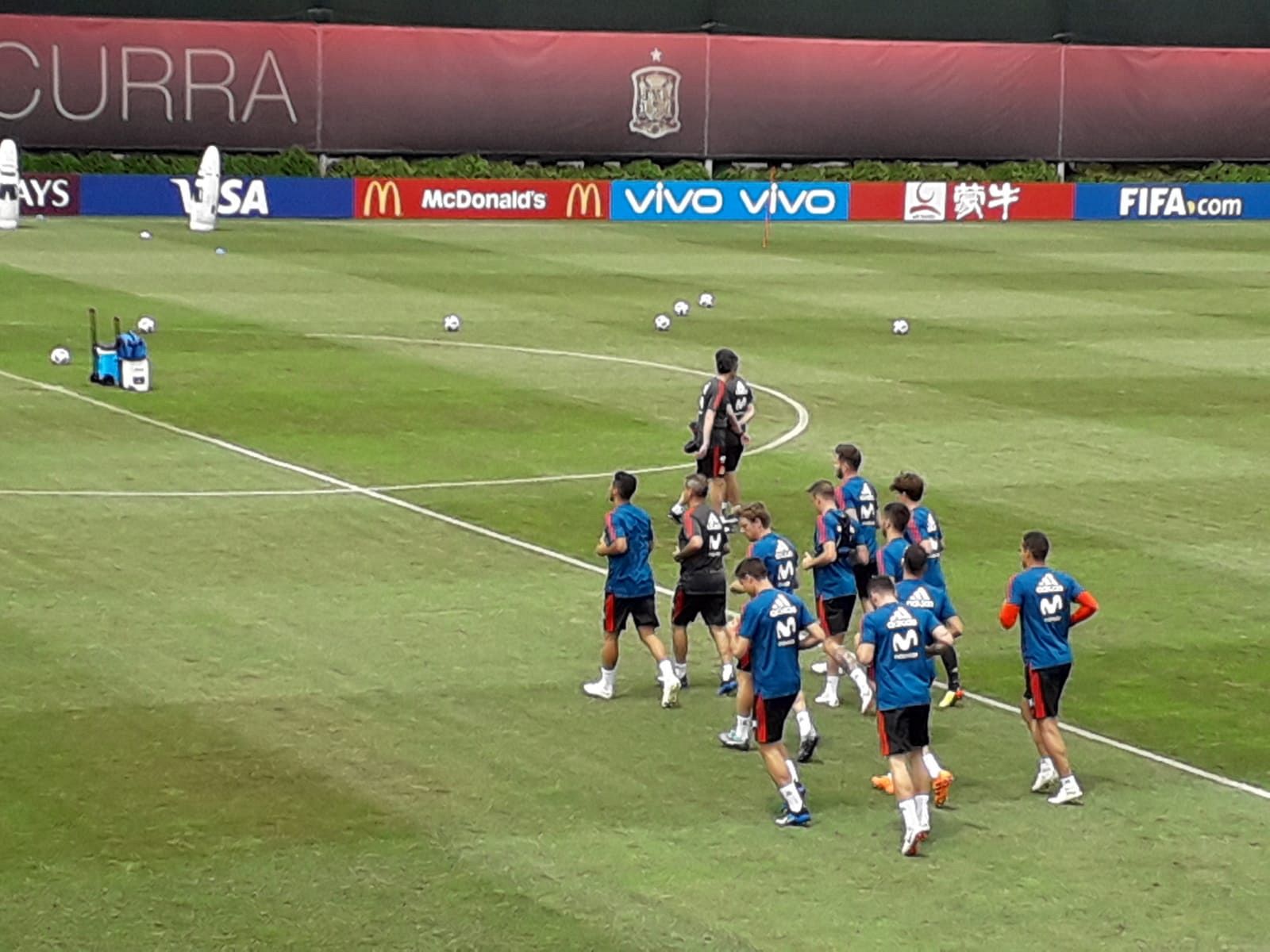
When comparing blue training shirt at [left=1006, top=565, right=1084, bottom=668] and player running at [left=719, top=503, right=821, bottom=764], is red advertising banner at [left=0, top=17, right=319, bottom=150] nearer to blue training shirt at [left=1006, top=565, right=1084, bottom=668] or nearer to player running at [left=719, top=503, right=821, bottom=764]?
player running at [left=719, top=503, right=821, bottom=764]

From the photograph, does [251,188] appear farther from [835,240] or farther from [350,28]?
[835,240]

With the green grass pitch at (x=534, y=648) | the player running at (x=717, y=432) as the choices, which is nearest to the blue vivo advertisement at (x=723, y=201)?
the green grass pitch at (x=534, y=648)

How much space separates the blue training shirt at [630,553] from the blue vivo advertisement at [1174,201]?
58118 mm

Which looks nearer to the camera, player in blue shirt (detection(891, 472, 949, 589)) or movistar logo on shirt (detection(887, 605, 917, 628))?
movistar logo on shirt (detection(887, 605, 917, 628))

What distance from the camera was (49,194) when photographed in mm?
62125

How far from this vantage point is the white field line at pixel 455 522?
16891mm

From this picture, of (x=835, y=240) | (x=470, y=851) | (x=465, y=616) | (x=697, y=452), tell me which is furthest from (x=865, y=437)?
(x=835, y=240)

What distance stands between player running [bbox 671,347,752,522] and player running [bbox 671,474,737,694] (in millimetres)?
6303

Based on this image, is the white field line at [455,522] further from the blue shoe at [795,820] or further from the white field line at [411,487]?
the blue shoe at [795,820]

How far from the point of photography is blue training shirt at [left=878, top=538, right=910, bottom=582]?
1727cm

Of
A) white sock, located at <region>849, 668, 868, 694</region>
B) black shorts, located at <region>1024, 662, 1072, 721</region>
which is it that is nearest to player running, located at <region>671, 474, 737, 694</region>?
white sock, located at <region>849, 668, 868, 694</region>

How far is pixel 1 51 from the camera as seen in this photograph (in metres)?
64.4

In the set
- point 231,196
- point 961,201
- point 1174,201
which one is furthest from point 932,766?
point 1174,201

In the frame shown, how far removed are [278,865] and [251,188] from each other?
51769 mm
